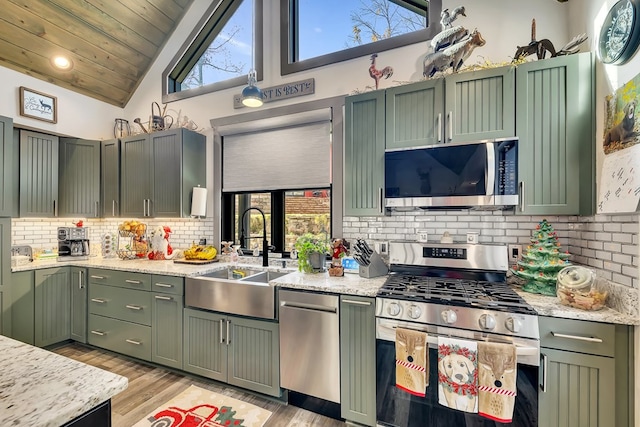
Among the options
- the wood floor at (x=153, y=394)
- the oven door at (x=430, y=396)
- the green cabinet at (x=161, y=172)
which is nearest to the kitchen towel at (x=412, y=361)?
the oven door at (x=430, y=396)

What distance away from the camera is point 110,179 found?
3.57 meters

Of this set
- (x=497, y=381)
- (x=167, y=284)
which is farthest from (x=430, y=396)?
(x=167, y=284)

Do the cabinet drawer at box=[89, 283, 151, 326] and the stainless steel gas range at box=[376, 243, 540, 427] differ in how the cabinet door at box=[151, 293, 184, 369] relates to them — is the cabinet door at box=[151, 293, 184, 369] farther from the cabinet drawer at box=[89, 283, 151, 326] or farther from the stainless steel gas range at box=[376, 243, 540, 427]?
the stainless steel gas range at box=[376, 243, 540, 427]

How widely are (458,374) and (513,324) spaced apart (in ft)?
1.28

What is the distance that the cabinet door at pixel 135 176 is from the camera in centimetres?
334

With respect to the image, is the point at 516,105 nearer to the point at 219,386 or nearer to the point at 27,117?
the point at 219,386

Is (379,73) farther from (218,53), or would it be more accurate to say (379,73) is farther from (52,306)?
(52,306)

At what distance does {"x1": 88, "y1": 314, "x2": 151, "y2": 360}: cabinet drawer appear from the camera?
2639 millimetres

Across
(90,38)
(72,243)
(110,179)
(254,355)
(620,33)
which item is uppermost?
(90,38)

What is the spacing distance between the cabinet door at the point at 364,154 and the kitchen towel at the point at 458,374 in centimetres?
104

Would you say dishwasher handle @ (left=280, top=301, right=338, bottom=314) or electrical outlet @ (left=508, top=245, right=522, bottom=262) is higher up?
electrical outlet @ (left=508, top=245, right=522, bottom=262)

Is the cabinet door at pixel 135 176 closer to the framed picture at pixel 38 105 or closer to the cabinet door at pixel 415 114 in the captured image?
the framed picture at pixel 38 105

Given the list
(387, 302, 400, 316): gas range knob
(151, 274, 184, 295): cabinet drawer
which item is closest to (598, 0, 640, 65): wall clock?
(387, 302, 400, 316): gas range knob

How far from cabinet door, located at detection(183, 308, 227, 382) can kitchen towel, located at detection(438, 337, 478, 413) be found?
1.62 metres
